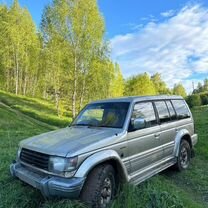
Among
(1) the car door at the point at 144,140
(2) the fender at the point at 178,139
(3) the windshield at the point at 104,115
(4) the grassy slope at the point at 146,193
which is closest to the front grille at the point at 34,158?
(4) the grassy slope at the point at 146,193

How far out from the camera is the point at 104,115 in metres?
5.52

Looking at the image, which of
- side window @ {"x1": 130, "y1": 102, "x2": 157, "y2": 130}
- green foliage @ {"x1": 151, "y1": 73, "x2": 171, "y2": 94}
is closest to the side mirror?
side window @ {"x1": 130, "y1": 102, "x2": 157, "y2": 130}

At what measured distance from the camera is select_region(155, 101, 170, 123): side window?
6148 mm

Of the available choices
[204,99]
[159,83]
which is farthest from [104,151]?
[159,83]

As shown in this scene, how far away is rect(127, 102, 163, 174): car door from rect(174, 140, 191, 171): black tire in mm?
1136

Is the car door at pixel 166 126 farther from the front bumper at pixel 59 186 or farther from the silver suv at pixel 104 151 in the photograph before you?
the front bumper at pixel 59 186

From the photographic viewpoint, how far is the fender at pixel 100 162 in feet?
12.6

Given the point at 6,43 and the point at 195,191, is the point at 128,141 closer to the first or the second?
the point at 195,191

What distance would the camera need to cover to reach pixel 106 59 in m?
24.4

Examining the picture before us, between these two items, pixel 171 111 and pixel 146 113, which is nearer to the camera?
pixel 146 113

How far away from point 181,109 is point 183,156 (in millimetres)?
1241

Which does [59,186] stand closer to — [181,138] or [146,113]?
[146,113]

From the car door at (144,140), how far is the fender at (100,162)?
35cm

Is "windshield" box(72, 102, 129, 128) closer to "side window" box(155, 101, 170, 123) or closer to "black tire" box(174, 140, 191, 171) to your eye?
"side window" box(155, 101, 170, 123)
